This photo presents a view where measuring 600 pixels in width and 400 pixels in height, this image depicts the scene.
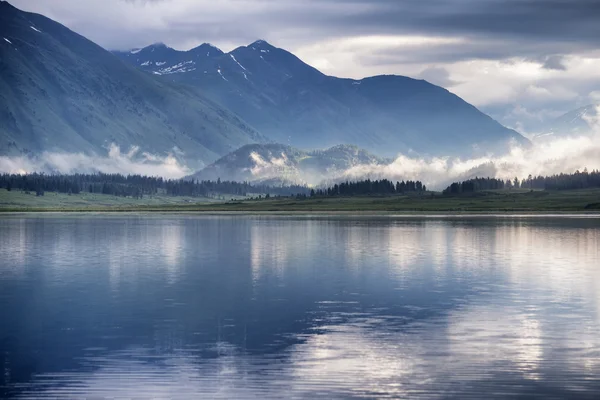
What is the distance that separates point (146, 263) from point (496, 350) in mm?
58853

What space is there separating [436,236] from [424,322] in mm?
95494

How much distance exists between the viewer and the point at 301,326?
174 ft

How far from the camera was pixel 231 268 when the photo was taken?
301ft

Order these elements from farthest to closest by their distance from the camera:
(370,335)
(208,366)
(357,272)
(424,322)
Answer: (357,272) → (424,322) → (370,335) → (208,366)

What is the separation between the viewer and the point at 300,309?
6050 centimetres

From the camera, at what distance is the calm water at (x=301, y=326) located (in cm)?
3862

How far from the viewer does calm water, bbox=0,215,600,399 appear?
38625mm

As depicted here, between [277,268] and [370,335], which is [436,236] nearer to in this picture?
[277,268]

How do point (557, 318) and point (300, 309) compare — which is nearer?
point (557, 318)

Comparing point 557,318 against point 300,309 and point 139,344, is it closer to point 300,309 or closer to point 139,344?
point 300,309

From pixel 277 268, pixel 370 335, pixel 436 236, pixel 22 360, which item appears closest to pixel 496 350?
pixel 370 335

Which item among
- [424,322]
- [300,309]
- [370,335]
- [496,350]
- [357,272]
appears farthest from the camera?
[357,272]

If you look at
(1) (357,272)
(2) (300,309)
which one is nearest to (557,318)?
(2) (300,309)

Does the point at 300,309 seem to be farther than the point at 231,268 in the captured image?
No
